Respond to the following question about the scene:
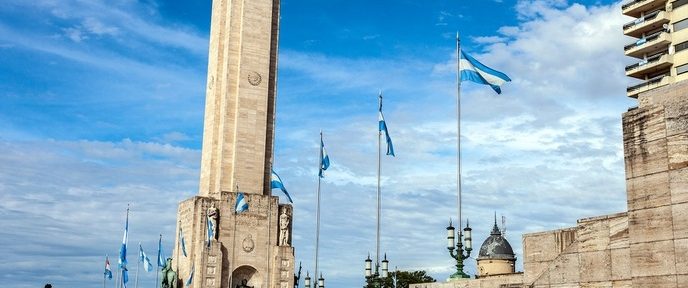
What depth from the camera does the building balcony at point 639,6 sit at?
2436 inches

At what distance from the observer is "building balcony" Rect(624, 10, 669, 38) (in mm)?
61000

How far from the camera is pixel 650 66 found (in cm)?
6141

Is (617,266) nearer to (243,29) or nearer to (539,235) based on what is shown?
(539,235)

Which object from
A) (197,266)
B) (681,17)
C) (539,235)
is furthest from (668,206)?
(681,17)

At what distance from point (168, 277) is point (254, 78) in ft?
49.7

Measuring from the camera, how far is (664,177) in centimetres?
1645

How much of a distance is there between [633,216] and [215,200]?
1452 inches

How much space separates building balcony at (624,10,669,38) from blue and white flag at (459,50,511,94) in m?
35.3

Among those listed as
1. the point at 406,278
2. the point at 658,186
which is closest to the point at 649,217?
the point at 658,186

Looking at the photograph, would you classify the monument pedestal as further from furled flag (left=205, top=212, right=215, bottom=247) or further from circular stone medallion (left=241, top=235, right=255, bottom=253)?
furled flag (left=205, top=212, right=215, bottom=247)

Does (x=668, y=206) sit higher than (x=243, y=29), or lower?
lower

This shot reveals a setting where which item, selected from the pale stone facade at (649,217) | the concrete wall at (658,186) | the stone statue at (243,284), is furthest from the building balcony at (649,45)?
the concrete wall at (658,186)

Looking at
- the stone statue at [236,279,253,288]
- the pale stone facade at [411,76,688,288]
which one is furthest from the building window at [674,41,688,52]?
the pale stone facade at [411,76,688,288]

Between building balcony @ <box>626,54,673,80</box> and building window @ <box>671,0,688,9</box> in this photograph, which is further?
building balcony @ <box>626,54,673,80</box>
